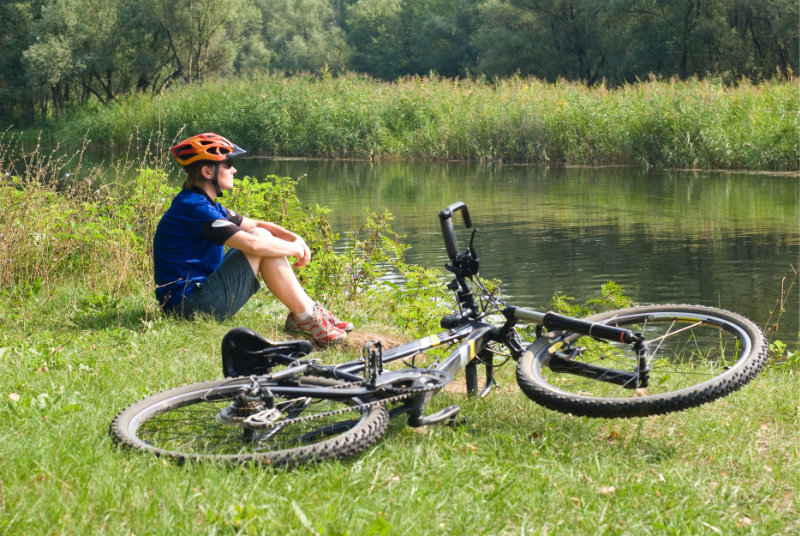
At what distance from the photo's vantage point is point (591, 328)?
157 inches

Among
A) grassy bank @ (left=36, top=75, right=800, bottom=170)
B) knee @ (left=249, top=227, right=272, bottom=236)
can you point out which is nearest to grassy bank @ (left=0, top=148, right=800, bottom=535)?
Answer: knee @ (left=249, top=227, right=272, bottom=236)

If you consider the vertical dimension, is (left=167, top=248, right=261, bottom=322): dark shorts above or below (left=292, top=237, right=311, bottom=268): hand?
below

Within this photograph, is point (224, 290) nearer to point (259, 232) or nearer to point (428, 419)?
point (259, 232)

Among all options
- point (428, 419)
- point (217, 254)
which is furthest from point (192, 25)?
point (428, 419)

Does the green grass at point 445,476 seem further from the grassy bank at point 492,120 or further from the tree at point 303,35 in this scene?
the tree at point 303,35

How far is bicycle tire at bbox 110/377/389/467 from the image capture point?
3355 millimetres

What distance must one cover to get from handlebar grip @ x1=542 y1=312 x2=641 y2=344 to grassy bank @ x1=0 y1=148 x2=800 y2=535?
0.43m

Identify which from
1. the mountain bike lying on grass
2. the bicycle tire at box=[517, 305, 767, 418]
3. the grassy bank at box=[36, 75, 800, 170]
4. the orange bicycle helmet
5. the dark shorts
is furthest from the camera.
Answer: the grassy bank at box=[36, 75, 800, 170]

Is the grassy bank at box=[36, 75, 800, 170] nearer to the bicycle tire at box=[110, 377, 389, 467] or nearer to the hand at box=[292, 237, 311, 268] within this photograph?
the hand at box=[292, 237, 311, 268]

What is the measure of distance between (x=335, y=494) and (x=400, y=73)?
68022 millimetres

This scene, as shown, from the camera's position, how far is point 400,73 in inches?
2734

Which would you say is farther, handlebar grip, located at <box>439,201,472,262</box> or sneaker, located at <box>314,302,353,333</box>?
sneaker, located at <box>314,302,353,333</box>

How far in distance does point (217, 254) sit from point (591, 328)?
279 cm

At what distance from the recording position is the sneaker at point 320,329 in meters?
5.77
